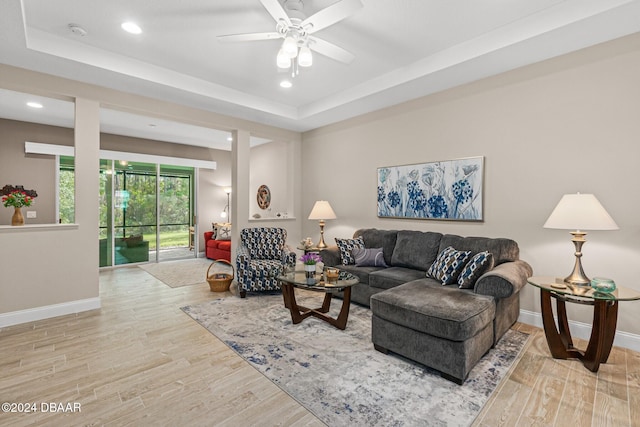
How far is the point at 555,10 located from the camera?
2.54 meters

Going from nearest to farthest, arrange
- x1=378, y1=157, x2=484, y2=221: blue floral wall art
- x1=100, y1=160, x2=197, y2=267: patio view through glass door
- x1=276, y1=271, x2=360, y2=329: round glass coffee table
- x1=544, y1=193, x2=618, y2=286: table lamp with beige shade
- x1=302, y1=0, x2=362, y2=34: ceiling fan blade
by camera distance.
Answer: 1. x1=302, y1=0, x2=362, y2=34: ceiling fan blade
2. x1=544, y1=193, x2=618, y2=286: table lamp with beige shade
3. x1=276, y1=271, x2=360, y2=329: round glass coffee table
4. x1=378, y1=157, x2=484, y2=221: blue floral wall art
5. x1=100, y1=160, x2=197, y2=267: patio view through glass door

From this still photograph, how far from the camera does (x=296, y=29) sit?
2.46 metres

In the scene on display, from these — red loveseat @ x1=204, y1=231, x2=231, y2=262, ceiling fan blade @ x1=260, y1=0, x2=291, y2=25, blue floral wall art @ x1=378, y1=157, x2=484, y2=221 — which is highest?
ceiling fan blade @ x1=260, y1=0, x2=291, y2=25

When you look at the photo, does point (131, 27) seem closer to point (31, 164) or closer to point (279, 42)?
point (279, 42)

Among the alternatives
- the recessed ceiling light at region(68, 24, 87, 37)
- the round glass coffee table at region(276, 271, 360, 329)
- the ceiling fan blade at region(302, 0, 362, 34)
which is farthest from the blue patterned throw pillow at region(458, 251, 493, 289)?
the recessed ceiling light at region(68, 24, 87, 37)

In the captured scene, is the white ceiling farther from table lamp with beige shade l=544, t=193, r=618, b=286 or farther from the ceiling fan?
table lamp with beige shade l=544, t=193, r=618, b=286

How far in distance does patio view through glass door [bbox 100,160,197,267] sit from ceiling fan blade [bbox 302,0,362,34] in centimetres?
566

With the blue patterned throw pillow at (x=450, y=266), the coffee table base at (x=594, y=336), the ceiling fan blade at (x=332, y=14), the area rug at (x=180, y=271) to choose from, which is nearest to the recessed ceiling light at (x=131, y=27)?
the ceiling fan blade at (x=332, y=14)

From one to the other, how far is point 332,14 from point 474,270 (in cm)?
249

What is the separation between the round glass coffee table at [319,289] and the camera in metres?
3.04

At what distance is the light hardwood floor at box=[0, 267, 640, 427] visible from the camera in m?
1.84

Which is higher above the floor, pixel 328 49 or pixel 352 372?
pixel 328 49

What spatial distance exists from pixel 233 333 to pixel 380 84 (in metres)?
3.38

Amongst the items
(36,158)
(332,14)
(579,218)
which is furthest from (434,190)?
(36,158)
